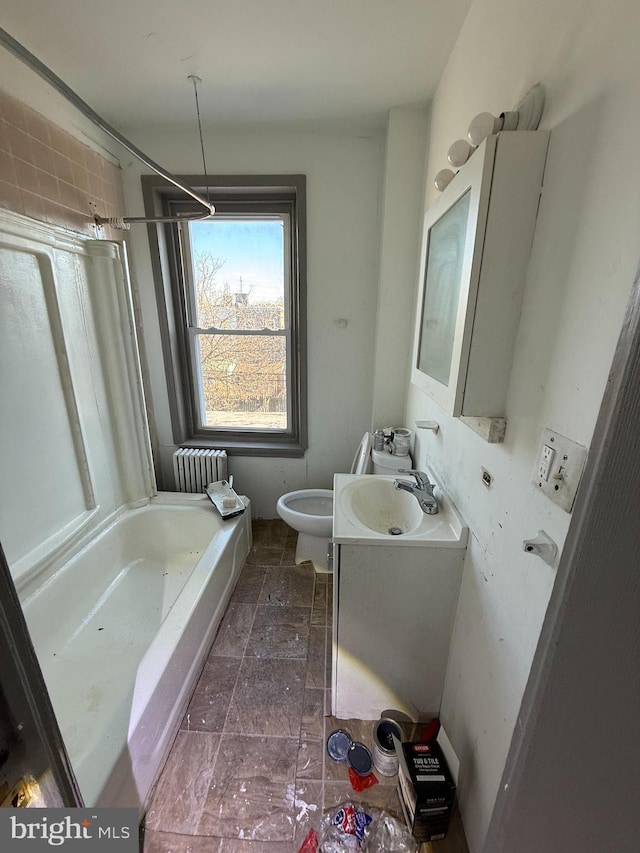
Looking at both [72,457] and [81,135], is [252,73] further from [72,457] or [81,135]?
[72,457]

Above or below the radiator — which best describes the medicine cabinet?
above

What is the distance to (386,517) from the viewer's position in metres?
1.57

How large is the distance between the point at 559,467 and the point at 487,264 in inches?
19.7

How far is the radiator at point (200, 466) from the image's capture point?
2449mm

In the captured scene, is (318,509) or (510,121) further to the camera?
(318,509)

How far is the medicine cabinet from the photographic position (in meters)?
0.77

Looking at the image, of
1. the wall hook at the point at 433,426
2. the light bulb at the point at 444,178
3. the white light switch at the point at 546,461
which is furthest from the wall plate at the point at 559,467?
the light bulb at the point at 444,178

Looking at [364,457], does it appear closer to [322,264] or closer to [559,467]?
[322,264]

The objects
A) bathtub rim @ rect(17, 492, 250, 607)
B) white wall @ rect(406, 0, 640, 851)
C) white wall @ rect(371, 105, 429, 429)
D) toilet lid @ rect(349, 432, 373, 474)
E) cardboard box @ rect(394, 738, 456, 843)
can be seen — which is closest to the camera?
white wall @ rect(406, 0, 640, 851)

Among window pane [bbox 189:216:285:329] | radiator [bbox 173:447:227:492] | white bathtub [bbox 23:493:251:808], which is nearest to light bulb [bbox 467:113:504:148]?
window pane [bbox 189:216:285:329]

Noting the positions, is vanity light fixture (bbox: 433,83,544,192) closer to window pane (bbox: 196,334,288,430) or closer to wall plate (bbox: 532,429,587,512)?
wall plate (bbox: 532,429,587,512)

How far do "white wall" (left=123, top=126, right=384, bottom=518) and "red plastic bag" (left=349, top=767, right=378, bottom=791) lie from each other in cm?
163

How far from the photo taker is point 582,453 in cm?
64

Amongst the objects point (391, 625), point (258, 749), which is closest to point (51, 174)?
point (391, 625)
